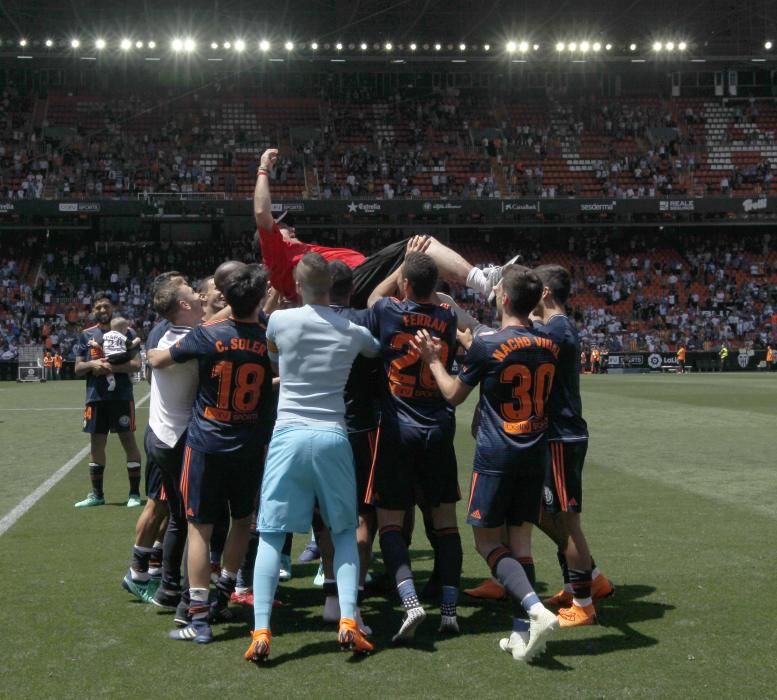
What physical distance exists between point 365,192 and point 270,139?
6.74 m

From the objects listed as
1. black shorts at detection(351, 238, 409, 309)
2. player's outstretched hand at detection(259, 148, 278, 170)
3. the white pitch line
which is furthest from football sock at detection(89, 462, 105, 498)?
player's outstretched hand at detection(259, 148, 278, 170)

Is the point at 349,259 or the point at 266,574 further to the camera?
the point at 349,259

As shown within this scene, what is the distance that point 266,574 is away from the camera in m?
5.32

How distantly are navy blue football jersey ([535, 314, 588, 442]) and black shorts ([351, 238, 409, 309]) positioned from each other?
3.53ft

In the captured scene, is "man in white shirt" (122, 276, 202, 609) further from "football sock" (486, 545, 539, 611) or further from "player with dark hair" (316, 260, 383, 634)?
"football sock" (486, 545, 539, 611)

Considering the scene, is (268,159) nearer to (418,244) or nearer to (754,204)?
(418,244)

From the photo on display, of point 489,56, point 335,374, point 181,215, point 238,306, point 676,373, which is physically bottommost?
point 676,373

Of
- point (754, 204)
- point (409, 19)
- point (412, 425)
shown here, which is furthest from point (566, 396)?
point (754, 204)

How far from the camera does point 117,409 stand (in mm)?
10688

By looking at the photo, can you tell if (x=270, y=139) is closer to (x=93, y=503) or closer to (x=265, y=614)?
(x=93, y=503)

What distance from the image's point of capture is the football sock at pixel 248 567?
6641 mm

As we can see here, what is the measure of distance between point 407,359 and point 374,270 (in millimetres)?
1017

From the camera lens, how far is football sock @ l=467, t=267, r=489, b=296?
6031 millimetres

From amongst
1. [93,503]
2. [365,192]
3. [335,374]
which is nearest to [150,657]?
[335,374]
